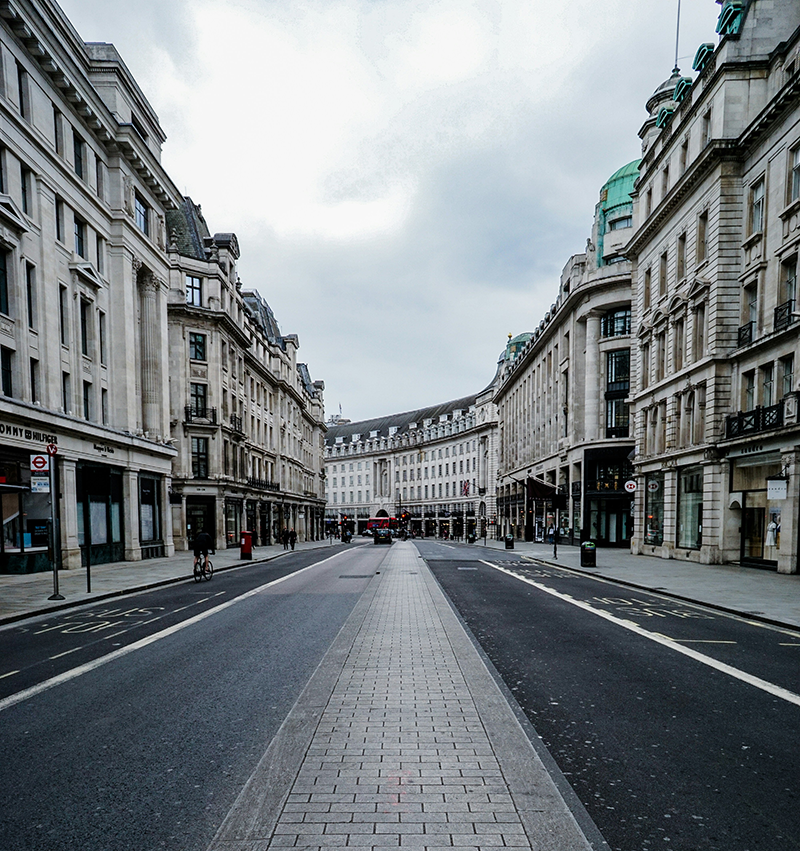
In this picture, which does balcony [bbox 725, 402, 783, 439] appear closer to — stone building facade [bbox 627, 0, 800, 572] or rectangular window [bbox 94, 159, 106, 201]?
stone building facade [bbox 627, 0, 800, 572]

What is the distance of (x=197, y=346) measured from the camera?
40.3 metres

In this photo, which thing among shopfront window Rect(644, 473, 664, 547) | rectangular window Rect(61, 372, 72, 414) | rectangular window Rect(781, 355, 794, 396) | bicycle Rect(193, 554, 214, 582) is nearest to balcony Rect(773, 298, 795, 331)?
rectangular window Rect(781, 355, 794, 396)

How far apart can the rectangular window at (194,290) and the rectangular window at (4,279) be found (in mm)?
20285

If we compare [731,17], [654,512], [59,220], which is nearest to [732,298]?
[731,17]

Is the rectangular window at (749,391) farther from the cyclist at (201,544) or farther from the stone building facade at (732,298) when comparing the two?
the cyclist at (201,544)

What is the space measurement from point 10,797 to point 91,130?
1075 inches

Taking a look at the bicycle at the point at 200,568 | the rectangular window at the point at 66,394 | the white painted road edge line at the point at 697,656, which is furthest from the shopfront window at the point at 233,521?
the white painted road edge line at the point at 697,656

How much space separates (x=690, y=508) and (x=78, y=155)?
3026 centimetres

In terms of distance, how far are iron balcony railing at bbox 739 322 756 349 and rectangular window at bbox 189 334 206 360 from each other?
3188 cm

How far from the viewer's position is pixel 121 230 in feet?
86.6

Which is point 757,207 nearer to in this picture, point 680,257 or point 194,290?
point 680,257

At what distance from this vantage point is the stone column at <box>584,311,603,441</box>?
42.8 metres

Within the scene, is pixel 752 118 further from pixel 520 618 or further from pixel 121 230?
pixel 121 230

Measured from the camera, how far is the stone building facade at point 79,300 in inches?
776
